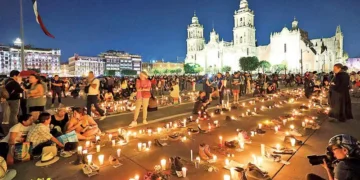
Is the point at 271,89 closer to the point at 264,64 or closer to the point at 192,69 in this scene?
the point at 264,64

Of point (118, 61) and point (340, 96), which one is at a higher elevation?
point (118, 61)

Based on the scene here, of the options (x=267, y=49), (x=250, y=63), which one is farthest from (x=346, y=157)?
(x=267, y=49)

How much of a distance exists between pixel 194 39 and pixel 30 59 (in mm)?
88438

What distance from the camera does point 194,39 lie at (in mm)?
99188

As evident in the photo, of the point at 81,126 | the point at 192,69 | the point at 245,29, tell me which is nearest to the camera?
the point at 81,126

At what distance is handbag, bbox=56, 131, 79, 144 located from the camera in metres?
5.44

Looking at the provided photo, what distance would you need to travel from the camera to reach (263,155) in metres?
4.79

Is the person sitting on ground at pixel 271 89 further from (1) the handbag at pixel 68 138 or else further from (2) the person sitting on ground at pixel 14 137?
(2) the person sitting on ground at pixel 14 137

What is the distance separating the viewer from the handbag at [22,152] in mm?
4750

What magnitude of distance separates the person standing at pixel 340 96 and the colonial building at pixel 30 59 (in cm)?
12107

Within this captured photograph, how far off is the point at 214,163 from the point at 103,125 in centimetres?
496

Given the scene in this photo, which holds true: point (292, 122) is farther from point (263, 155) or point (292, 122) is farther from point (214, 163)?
point (214, 163)

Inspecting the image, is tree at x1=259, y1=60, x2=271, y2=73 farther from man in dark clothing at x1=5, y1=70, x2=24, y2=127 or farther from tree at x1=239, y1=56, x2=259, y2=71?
man in dark clothing at x1=5, y1=70, x2=24, y2=127

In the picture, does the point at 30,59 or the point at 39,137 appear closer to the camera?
the point at 39,137
